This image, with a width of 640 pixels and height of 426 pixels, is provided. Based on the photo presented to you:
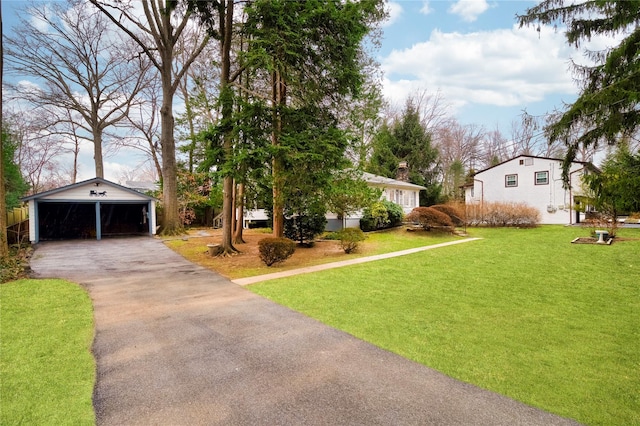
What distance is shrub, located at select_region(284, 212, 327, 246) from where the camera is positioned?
14297 millimetres

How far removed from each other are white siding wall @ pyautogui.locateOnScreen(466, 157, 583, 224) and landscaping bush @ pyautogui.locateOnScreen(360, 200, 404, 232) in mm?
10223

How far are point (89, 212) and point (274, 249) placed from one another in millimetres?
18169

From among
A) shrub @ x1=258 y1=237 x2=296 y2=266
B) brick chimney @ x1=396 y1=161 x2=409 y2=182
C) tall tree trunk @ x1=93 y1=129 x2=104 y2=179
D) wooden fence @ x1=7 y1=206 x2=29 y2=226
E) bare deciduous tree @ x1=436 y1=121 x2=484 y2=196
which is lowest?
shrub @ x1=258 y1=237 x2=296 y2=266

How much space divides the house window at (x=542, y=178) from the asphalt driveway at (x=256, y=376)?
2387 centimetres

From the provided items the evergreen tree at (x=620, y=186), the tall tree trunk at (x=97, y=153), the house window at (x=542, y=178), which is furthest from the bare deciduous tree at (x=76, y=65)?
the house window at (x=542, y=178)

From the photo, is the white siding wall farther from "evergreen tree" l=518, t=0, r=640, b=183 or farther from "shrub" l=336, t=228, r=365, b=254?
"shrub" l=336, t=228, r=365, b=254

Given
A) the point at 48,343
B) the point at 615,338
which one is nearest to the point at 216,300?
the point at 48,343

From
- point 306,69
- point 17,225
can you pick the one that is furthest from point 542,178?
point 17,225

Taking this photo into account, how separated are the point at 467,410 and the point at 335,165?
788 cm

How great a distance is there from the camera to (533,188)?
933 inches

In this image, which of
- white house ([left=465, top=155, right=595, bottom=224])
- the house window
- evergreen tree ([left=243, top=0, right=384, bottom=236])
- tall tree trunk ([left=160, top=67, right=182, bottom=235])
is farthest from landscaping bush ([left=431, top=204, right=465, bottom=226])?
tall tree trunk ([left=160, top=67, right=182, bottom=235])

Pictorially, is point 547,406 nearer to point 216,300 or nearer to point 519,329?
point 519,329

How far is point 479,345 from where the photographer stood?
4.50 meters

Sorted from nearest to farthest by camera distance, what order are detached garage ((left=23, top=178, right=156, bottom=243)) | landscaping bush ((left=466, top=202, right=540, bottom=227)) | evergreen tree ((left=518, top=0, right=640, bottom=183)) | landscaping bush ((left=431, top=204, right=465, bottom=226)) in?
evergreen tree ((left=518, top=0, right=640, bottom=183)) < detached garage ((left=23, top=178, right=156, bottom=243)) < landscaping bush ((left=431, top=204, right=465, bottom=226)) < landscaping bush ((left=466, top=202, right=540, bottom=227))
